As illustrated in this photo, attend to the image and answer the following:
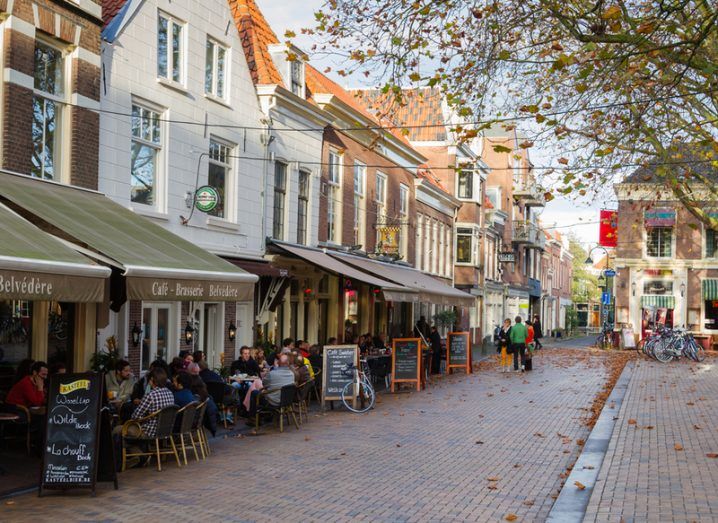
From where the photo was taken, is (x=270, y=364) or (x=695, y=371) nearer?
(x=270, y=364)

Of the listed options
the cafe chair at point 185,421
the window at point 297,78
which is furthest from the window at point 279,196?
the cafe chair at point 185,421

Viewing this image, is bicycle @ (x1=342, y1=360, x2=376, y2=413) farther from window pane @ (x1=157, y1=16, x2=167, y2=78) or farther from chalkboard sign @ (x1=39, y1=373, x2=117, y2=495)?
chalkboard sign @ (x1=39, y1=373, x2=117, y2=495)

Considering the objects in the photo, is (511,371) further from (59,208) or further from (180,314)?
(59,208)

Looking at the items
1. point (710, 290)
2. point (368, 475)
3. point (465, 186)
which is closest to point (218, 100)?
point (368, 475)

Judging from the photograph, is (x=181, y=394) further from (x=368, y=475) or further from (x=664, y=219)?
(x=664, y=219)

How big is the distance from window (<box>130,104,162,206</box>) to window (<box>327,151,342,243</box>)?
922cm

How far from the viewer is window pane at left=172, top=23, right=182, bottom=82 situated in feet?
57.8

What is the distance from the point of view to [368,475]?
1028 centimetres

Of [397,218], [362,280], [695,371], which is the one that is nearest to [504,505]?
[362,280]

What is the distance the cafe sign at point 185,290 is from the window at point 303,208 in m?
10.4

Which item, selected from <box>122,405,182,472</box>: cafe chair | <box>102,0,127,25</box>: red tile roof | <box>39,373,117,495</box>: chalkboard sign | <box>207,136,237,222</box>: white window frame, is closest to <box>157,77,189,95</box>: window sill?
<box>102,0,127,25</box>: red tile roof

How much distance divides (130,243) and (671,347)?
25.1 meters

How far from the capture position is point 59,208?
1228 cm

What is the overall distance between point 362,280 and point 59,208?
10.1 metres
